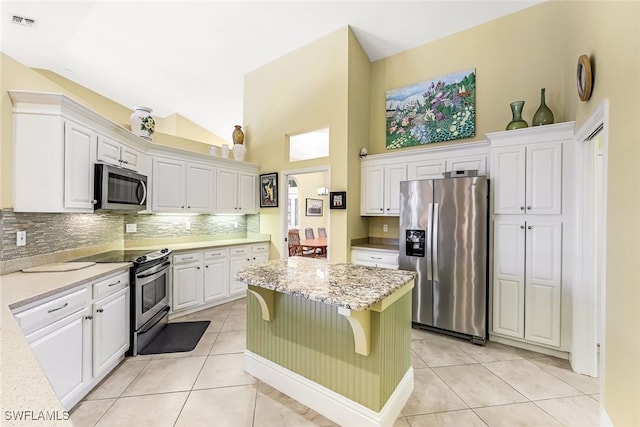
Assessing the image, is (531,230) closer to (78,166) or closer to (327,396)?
(327,396)

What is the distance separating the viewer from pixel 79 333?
189cm

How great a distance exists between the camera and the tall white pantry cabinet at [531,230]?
2520 millimetres

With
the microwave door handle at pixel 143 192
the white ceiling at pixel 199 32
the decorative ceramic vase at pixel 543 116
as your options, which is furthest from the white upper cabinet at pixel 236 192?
the decorative ceramic vase at pixel 543 116

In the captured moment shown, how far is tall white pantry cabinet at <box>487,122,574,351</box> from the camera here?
2.52 meters

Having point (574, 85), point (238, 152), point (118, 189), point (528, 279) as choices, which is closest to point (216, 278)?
point (118, 189)

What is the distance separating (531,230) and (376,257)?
1.76 m

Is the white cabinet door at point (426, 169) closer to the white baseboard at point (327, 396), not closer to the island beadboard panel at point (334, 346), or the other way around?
the island beadboard panel at point (334, 346)

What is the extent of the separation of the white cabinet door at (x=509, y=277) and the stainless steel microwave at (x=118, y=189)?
13.0ft

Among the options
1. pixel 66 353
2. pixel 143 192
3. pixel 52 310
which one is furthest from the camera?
pixel 143 192

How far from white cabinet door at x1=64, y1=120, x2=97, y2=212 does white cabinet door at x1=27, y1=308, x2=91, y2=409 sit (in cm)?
96

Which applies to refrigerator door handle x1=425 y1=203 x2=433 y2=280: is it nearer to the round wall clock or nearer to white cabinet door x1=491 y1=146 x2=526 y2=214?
white cabinet door x1=491 y1=146 x2=526 y2=214

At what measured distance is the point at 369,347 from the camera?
1612 mm

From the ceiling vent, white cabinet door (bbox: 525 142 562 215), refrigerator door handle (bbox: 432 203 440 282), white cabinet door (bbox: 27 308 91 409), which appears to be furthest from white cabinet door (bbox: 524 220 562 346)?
the ceiling vent

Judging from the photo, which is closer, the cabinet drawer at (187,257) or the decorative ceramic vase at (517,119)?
the decorative ceramic vase at (517,119)
